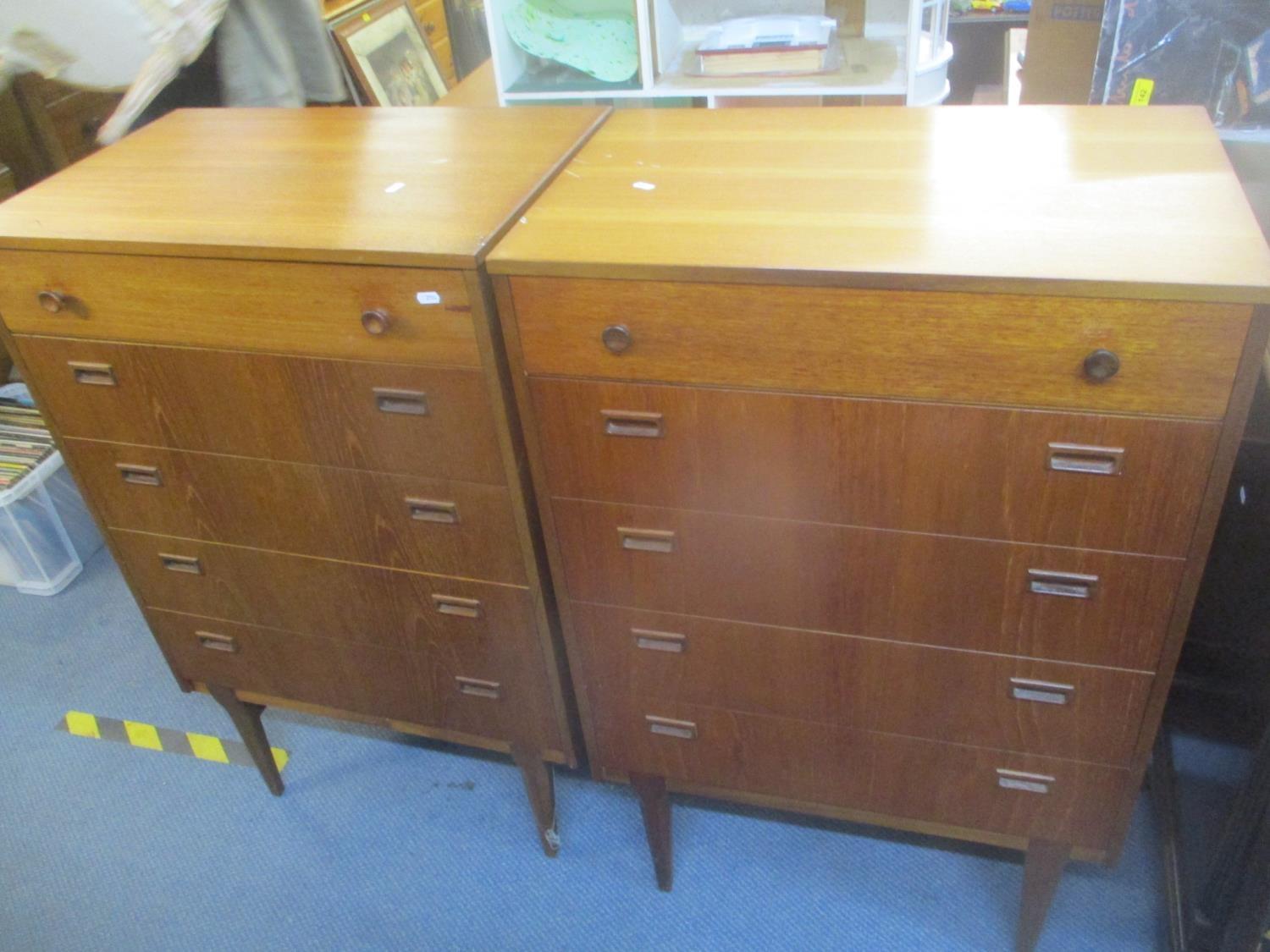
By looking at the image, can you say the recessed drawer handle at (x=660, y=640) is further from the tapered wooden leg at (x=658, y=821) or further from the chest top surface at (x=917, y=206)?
the chest top surface at (x=917, y=206)

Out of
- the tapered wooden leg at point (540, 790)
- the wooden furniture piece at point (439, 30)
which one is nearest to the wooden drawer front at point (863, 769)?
the tapered wooden leg at point (540, 790)

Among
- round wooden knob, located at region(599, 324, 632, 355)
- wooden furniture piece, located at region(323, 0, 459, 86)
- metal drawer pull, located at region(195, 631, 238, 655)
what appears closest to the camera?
round wooden knob, located at region(599, 324, 632, 355)

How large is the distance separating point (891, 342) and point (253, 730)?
47.4 inches

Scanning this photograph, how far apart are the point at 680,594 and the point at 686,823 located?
59cm

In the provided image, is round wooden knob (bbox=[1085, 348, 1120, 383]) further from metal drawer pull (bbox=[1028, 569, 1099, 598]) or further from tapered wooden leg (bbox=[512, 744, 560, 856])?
tapered wooden leg (bbox=[512, 744, 560, 856])

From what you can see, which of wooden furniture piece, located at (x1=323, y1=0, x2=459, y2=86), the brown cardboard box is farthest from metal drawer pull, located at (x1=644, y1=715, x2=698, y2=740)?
wooden furniture piece, located at (x1=323, y1=0, x2=459, y2=86)

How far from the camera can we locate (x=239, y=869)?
1521mm

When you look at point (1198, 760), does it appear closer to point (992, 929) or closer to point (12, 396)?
point (992, 929)

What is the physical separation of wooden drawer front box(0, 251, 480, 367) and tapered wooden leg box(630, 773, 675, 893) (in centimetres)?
66

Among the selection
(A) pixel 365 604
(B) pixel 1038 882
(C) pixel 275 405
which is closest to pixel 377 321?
(C) pixel 275 405

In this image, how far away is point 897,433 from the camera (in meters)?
0.92

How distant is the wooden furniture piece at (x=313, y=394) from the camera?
1006 mm

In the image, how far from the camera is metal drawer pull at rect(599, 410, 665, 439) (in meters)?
0.98

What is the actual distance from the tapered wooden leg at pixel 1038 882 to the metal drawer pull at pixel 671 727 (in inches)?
17.0
